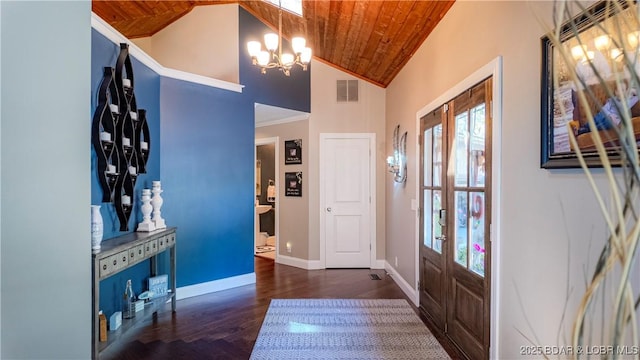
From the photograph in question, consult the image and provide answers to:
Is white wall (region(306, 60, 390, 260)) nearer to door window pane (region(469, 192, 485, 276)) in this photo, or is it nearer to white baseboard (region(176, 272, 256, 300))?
white baseboard (region(176, 272, 256, 300))

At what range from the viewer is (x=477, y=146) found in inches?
93.8

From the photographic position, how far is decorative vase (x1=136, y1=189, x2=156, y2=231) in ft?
10.5

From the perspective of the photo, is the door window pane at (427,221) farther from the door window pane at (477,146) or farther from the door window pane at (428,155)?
the door window pane at (477,146)

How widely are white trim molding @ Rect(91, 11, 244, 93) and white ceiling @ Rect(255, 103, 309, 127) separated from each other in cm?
59

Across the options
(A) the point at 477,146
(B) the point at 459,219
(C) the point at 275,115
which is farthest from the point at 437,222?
(C) the point at 275,115

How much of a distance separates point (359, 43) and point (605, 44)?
3.07 m

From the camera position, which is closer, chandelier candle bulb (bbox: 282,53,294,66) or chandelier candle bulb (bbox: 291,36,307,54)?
chandelier candle bulb (bbox: 291,36,307,54)

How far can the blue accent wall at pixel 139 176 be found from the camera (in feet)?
8.53

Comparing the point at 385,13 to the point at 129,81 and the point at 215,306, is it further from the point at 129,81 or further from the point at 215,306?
the point at 215,306

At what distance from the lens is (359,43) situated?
158 inches

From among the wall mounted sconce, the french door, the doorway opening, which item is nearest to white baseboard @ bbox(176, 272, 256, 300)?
the french door

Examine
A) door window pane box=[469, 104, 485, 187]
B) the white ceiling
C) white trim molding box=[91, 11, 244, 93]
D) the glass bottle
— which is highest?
white trim molding box=[91, 11, 244, 93]

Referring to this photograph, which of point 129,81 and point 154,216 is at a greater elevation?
point 129,81

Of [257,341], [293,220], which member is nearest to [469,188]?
[257,341]
